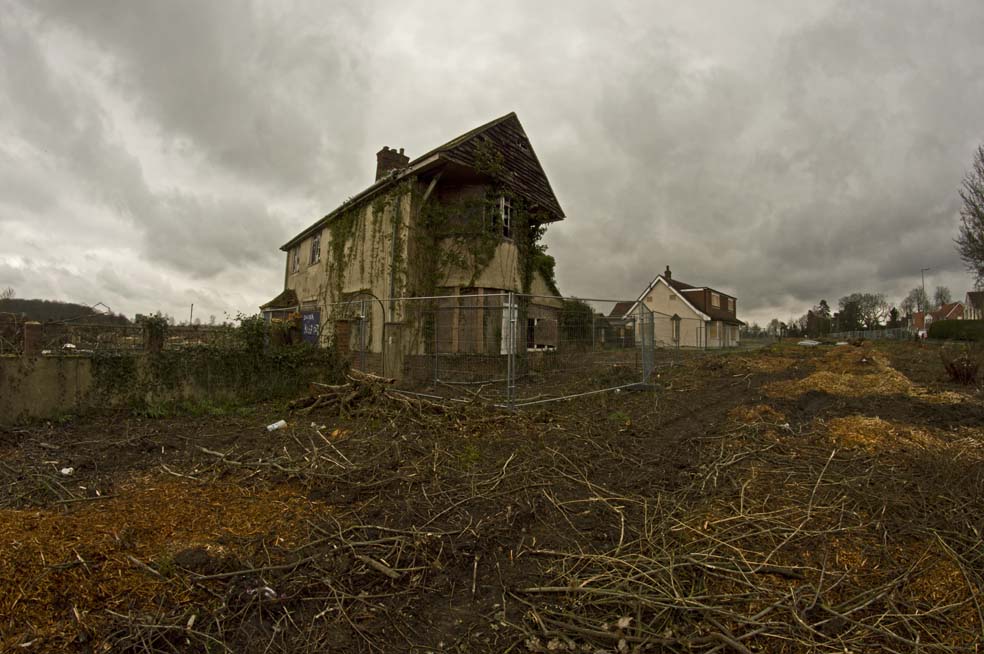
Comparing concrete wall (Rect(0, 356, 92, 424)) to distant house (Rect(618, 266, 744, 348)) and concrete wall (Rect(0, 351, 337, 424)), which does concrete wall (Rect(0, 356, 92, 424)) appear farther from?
distant house (Rect(618, 266, 744, 348))

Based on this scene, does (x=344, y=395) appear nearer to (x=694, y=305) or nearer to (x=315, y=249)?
(x=315, y=249)

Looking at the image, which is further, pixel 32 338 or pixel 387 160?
pixel 387 160

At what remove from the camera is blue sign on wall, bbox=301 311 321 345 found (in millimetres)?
14648

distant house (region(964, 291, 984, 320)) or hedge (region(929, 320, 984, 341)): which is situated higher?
distant house (region(964, 291, 984, 320))

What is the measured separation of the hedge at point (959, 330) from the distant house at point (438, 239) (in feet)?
96.5

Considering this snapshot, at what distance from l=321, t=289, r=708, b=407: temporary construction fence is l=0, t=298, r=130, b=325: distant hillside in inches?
187

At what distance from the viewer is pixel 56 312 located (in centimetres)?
1034

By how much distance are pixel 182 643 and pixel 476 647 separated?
1.51m

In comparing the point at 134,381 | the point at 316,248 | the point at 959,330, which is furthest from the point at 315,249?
the point at 959,330

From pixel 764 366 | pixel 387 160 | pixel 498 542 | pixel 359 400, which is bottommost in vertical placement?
pixel 498 542

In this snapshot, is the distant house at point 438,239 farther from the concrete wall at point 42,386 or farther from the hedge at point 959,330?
the hedge at point 959,330

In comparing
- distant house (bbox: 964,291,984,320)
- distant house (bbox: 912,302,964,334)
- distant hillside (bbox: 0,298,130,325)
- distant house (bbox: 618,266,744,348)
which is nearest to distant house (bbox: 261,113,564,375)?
distant hillside (bbox: 0,298,130,325)

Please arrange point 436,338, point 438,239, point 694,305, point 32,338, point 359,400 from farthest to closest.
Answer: point 694,305, point 438,239, point 436,338, point 359,400, point 32,338

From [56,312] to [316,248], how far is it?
8790 mm
